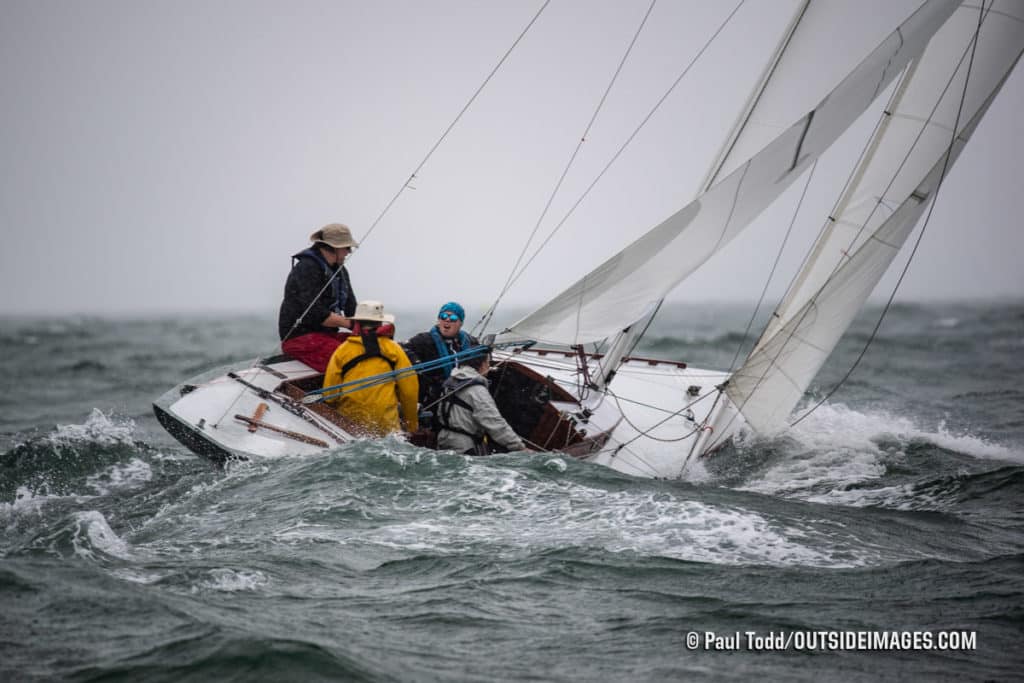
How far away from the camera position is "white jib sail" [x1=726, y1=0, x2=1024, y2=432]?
799 cm

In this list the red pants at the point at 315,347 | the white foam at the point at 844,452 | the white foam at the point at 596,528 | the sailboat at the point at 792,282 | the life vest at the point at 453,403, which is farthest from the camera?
the red pants at the point at 315,347

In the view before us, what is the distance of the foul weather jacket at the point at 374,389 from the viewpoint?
23.6 feet

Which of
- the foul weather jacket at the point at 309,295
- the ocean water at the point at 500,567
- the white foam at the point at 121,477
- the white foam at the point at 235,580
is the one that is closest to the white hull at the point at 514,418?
the ocean water at the point at 500,567

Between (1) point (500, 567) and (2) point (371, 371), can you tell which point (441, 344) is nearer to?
(2) point (371, 371)

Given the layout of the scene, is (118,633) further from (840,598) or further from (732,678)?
(840,598)

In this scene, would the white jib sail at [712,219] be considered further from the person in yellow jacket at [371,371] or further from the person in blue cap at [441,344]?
the person in yellow jacket at [371,371]

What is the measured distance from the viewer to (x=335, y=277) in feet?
27.0

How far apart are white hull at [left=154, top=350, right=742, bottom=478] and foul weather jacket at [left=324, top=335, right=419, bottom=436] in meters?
0.18

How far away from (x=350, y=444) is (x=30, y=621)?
3.10 meters

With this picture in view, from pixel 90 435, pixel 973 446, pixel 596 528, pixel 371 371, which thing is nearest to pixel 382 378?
pixel 371 371

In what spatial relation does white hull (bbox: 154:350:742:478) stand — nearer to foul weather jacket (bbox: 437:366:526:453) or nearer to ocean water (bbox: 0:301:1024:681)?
ocean water (bbox: 0:301:1024:681)

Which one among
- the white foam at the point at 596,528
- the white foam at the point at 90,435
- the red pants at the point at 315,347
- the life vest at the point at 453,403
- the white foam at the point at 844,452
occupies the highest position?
the red pants at the point at 315,347

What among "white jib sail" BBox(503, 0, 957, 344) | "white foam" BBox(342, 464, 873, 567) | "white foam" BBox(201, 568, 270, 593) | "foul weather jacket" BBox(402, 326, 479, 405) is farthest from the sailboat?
"white foam" BBox(201, 568, 270, 593)

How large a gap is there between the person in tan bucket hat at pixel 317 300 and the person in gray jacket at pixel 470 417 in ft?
4.89
